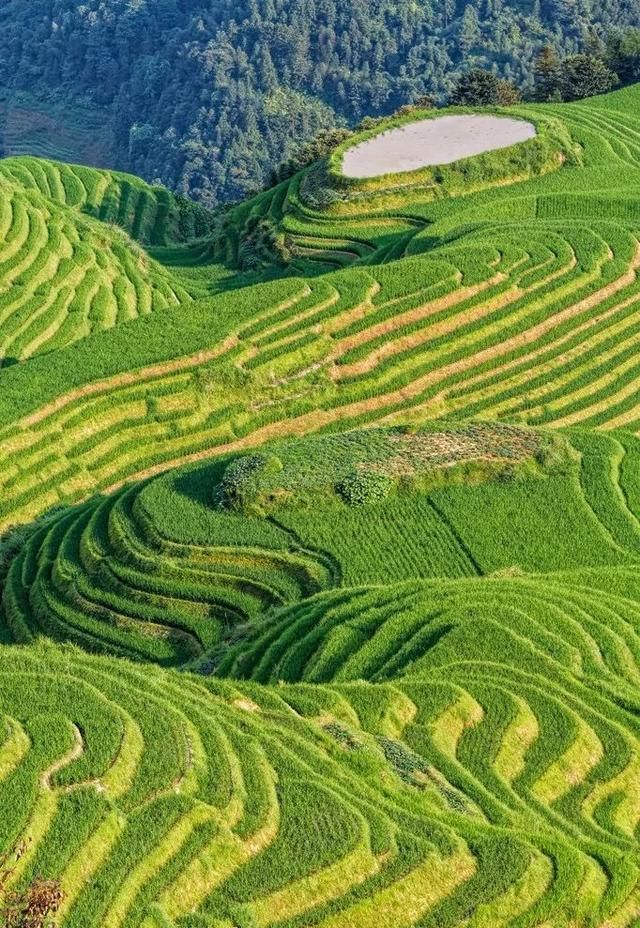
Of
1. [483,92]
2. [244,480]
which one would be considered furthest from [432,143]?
[244,480]

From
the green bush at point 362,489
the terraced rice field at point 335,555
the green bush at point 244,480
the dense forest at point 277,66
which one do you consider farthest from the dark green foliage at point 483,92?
the dense forest at point 277,66

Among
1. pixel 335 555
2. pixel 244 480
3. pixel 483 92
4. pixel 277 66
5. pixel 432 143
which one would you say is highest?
pixel 432 143

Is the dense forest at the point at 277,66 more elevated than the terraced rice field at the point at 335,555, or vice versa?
the terraced rice field at the point at 335,555

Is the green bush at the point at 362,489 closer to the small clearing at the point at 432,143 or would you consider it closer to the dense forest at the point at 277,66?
the small clearing at the point at 432,143

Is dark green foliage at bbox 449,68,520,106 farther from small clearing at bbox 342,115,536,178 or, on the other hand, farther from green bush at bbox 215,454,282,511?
green bush at bbox 215,454,282,511

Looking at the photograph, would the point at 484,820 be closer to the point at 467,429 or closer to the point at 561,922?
the point at 561,922

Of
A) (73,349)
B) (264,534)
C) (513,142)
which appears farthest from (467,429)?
(513,142)

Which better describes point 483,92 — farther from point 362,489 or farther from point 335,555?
point 335,555
